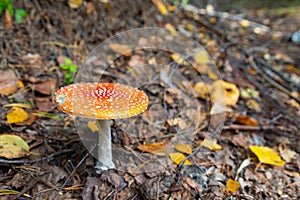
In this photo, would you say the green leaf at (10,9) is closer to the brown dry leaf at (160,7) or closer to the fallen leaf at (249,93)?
the brown dry leaf at (160,7)

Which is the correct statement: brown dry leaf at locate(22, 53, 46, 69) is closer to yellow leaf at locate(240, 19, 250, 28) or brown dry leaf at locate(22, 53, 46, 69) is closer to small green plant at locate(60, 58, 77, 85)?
small green plant at locate(60, 58, 77, 85)

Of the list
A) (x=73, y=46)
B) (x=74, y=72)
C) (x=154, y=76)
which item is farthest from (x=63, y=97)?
(x=73, y=46)

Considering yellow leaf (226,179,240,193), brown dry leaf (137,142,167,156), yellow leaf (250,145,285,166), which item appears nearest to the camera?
yellow leaf (226,179,240,193)

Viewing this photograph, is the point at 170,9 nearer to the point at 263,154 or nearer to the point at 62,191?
the point at 263,154

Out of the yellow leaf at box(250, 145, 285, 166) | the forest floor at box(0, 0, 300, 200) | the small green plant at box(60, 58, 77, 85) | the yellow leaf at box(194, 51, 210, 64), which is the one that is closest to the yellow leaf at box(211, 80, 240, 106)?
the forest floor at box(0, 0, 300, 200)

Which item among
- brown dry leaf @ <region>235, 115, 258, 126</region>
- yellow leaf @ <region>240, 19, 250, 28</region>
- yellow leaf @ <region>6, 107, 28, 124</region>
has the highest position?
yellow leaf @ <region>240, 19, 250, 28</region>

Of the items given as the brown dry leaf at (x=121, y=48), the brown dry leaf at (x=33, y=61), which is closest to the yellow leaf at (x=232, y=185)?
the brown dry leaf at (x=121, y=48)
